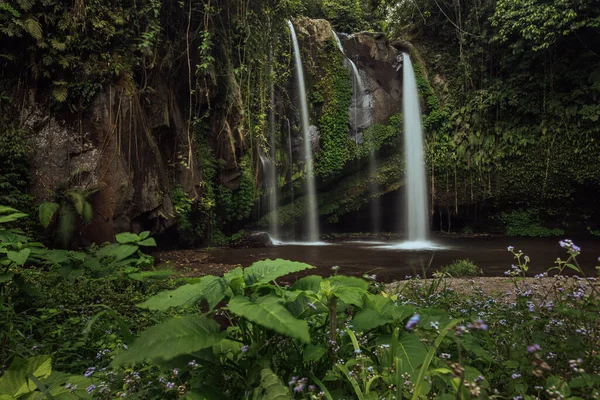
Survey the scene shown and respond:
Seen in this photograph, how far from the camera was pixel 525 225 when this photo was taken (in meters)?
13.1

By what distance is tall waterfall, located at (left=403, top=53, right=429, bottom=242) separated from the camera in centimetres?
1289

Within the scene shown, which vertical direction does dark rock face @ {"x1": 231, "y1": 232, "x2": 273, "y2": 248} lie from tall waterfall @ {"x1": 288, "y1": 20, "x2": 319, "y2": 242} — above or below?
below

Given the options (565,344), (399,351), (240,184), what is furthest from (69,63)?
(565,344)

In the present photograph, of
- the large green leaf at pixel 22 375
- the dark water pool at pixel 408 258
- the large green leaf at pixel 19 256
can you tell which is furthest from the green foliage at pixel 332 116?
the large green leaf at pixel 22 375

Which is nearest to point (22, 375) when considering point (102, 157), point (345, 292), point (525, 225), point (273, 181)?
point (345, 292)

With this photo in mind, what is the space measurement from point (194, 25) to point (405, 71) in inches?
313

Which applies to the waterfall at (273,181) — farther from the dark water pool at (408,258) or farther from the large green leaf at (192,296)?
the large green leaf at (192,296)

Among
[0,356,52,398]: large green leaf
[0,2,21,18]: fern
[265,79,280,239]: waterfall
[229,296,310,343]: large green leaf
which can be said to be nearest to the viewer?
[229,296,310,343]: large green leaf

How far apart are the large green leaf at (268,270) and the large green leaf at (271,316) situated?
0.13 meters

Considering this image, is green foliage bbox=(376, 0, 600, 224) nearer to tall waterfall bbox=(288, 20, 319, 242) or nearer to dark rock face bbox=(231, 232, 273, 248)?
tall waterfall bbox=(288, 20, 319, 242)

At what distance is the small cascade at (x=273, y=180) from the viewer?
1130 centimetres

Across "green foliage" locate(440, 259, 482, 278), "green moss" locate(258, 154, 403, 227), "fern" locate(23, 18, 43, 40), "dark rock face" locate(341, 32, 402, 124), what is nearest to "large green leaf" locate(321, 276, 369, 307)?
"green foliage" locate(440, 259, 482, 278)

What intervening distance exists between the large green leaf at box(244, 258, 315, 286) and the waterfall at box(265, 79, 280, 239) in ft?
A: 31.1

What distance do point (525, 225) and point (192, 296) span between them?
14.5 metres
